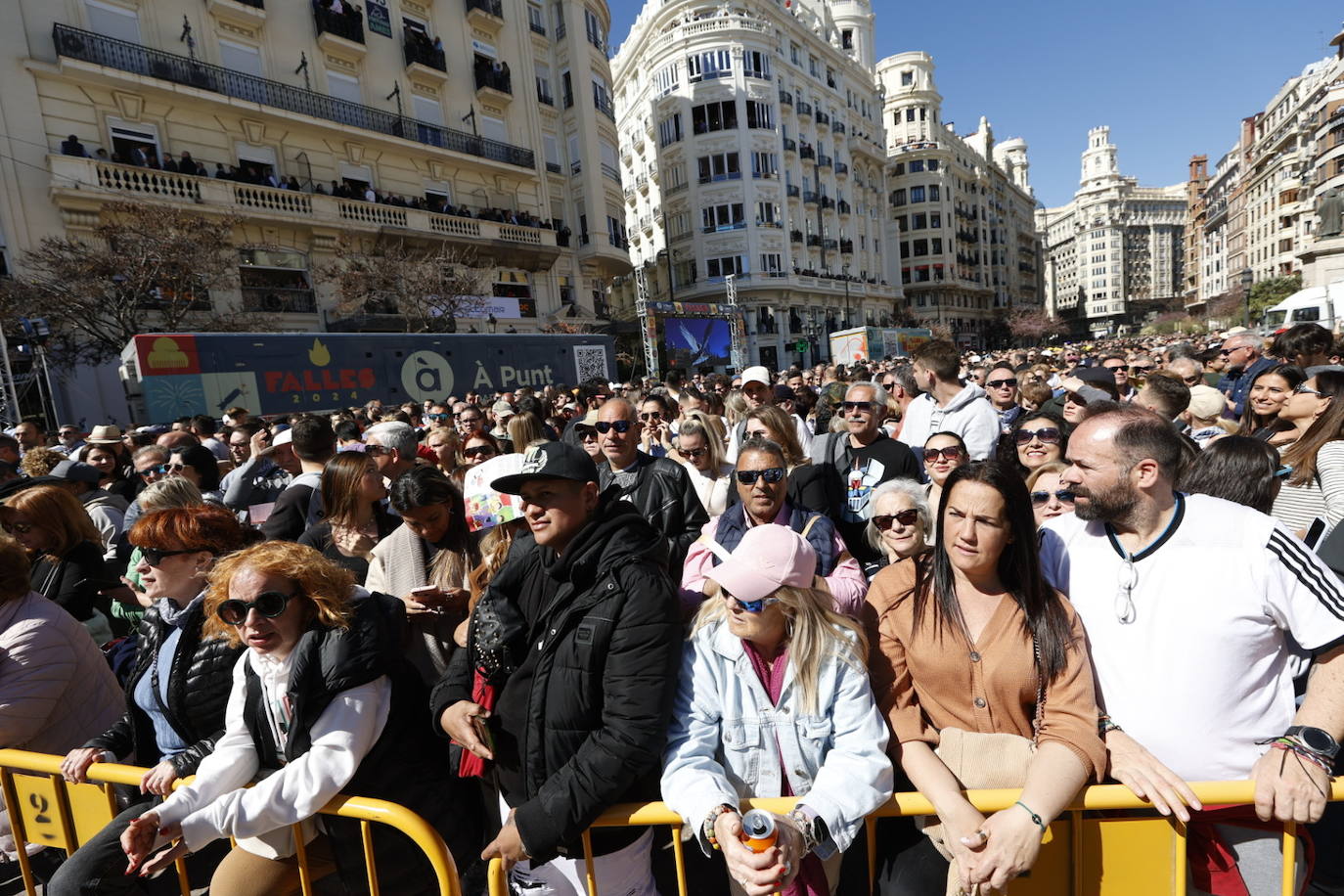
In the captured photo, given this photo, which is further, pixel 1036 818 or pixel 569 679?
pixel 569 679

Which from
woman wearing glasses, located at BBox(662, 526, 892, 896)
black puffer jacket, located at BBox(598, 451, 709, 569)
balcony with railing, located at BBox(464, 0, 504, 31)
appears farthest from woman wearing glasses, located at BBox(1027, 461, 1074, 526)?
balcony with railing, located at BBox(464, 0, 504, 31)

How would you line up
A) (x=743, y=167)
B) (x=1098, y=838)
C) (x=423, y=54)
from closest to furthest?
(x=1098, y=838)
(x=423, y=54)
(x=743, y=167)

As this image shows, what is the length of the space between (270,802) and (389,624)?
0.62 m

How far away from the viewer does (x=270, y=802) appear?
1964 mm

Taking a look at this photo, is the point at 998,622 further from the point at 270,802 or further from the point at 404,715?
the point at 270,802

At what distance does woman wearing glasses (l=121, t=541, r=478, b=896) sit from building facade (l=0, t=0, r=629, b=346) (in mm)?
21639

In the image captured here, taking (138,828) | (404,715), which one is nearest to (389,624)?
(404,715)

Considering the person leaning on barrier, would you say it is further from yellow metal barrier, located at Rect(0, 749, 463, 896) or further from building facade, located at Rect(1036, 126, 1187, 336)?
building facade, located at Rect(1036, 126, 1187, 336)

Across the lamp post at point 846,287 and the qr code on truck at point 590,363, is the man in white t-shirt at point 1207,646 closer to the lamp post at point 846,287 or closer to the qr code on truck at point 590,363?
the qr code on truck at point 590,363

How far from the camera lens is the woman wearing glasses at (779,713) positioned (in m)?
1.78

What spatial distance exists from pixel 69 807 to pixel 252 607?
138 centimetres

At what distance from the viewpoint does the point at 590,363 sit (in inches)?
825

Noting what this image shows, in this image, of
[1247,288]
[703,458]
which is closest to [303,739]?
[703,458]

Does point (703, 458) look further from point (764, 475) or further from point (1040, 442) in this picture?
point (1040, 442)
